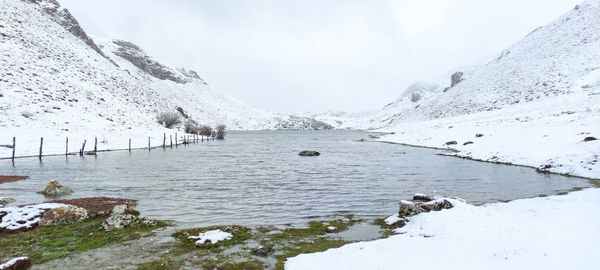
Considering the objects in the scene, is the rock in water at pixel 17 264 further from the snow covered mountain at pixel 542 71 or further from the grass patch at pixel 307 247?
the snow covered mountain at pixel 542 71

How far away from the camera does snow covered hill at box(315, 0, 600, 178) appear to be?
29.4 meters

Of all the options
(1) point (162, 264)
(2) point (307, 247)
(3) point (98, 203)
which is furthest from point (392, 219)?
(3) point (98, 203)

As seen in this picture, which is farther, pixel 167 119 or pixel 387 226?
pixel 167 119

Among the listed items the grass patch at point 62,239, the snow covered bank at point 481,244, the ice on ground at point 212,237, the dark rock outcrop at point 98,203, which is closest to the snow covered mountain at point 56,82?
the dark rock outcrop at point 98,203

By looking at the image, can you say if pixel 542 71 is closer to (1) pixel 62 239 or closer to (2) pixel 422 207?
(2) pixel 422 207

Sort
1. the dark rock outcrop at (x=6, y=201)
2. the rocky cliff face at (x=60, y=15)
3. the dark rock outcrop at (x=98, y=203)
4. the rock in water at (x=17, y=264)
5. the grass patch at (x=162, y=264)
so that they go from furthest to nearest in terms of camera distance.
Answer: the rocky cliff face at (x=60, y=15) < the dark rock outcrop at (x=6, y=201) < the dark rock outcrop at (x=98, y=203) < the grass patch at (x=162, y=264) < the rock in water at (x=17, y=264)

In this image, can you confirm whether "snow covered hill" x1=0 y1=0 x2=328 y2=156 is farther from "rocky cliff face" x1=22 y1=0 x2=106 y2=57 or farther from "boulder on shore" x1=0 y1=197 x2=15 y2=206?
"boulder on shore" x1=0 y1=197 x2=15 y2=206

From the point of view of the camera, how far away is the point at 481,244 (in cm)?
975

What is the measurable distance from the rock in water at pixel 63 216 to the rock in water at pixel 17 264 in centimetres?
438

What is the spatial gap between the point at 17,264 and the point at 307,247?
24.9 feet

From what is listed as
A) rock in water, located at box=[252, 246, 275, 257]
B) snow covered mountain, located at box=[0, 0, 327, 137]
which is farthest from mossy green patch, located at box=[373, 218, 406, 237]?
snow covered mountain, located at box=[0, 0, 327, 137]

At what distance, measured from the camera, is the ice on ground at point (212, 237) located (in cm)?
1100

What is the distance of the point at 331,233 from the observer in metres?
12.5

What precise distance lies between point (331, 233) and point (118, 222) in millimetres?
7707
